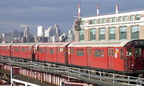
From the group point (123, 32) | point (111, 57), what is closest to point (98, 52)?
point (111, 57)

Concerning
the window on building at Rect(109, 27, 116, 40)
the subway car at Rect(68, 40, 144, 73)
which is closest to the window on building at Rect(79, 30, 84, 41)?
the window on building at Rect(109, 27, 116, 40)

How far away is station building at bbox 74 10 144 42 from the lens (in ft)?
198

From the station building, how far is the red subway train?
104ft

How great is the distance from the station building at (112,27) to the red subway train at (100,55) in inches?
1250

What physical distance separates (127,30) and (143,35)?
5917 millimetres

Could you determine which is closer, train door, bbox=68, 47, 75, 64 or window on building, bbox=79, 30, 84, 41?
train door, bbox=68, 47, 75, 64

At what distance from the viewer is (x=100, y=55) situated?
81.7 ft

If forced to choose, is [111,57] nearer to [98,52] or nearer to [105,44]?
[105,44]

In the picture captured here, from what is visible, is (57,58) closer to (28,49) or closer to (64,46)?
(64,46)

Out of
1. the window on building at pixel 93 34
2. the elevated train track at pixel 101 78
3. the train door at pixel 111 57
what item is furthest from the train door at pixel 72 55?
the window on building at pixel 93 34

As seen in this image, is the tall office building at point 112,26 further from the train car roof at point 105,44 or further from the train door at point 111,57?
the train door at point 111,57

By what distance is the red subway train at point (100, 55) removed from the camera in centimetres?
2166

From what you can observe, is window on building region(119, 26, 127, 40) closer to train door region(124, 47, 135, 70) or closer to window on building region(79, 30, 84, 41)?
window on building region(79, 30, 84, 41)

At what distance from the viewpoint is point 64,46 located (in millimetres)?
32000
